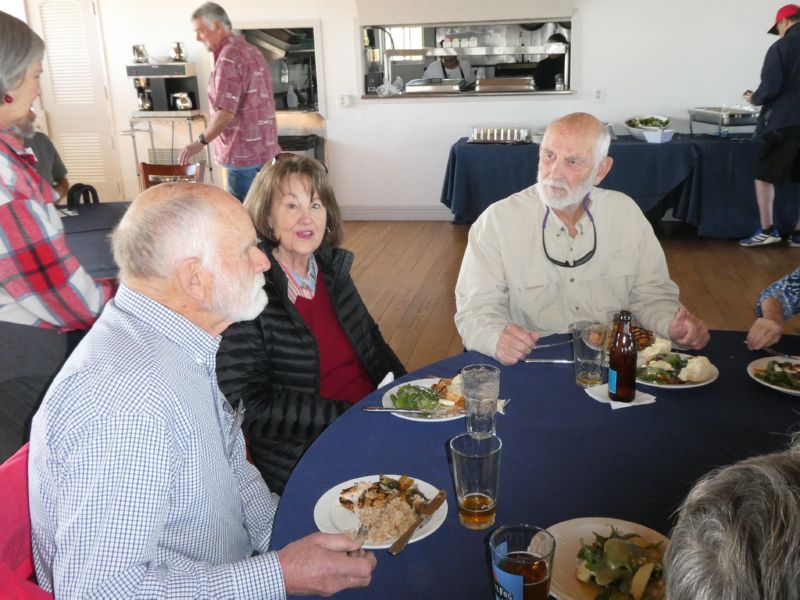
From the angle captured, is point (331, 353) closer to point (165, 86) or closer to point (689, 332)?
point (689, 332)

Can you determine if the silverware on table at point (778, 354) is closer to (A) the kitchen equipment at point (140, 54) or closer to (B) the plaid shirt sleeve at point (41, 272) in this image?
(B) the plaid shirt sleeve at point (41, 272)

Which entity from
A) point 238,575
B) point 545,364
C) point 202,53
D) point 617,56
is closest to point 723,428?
point 545,364

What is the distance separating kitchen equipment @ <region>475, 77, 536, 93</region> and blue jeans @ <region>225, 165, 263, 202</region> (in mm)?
2793

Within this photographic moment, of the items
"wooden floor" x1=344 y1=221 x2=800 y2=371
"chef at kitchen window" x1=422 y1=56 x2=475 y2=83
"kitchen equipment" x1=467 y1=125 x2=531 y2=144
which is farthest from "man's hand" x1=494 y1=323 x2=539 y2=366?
"chef at kitchen window" x1=422 y1=56 x2=475 y2=83

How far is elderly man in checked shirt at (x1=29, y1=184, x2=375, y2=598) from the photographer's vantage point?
1.06 m

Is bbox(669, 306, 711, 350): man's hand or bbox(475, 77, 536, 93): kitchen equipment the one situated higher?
bbox(475, 77, 536, 93): kitchen equipment

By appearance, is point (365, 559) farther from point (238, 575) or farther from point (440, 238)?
point (440, 238)

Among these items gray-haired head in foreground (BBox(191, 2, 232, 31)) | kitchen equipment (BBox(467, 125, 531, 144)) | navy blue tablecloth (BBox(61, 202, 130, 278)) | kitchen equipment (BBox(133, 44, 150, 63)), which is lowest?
navy blue tablecloth (BBox(61, 202, 130, 278))

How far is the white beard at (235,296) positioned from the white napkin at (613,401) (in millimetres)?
799

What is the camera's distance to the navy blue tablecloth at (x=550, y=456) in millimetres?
1198

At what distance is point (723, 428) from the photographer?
156 centimetres

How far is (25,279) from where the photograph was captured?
1.91 metres

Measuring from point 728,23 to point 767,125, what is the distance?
1.37 m

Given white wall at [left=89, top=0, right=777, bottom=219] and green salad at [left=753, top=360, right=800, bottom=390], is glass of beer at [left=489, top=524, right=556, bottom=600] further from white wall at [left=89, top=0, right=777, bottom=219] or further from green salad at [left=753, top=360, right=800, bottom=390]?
white wall at [left=89, top=0, right=777, bottom=219]
